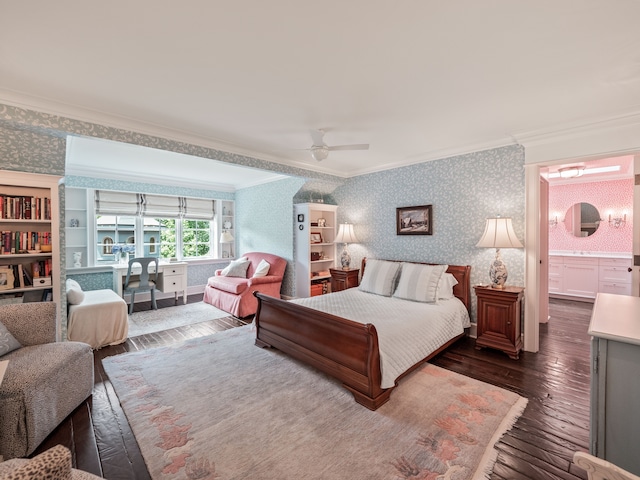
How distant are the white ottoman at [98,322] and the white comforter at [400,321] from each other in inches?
91.8

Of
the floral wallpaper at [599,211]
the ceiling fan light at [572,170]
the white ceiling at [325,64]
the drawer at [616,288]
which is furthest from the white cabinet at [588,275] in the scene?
the white ceiling at [325,64]

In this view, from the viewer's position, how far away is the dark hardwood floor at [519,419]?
1.76m

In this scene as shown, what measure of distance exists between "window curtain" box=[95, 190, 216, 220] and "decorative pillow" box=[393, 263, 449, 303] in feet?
16.2

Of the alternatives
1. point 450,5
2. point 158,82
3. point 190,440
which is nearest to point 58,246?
point 158,82

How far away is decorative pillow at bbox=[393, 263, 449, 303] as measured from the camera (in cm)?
353

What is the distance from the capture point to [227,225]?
707cm

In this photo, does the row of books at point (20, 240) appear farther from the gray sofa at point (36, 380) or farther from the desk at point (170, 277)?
the desk at point (170, 277)

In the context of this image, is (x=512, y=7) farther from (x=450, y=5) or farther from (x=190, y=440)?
(x=190, y=440)

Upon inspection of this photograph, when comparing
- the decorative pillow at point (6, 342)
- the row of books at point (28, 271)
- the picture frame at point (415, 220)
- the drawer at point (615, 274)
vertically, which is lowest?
the decorative pillow at point (6, 342)

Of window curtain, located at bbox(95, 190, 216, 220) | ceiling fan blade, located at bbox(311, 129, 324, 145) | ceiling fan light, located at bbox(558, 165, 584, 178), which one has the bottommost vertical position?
window curtain, located at bbox(95, 190, 216, 220)

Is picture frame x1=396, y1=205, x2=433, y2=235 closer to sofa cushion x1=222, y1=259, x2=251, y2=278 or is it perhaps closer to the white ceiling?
the white ceiling

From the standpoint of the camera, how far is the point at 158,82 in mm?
2246

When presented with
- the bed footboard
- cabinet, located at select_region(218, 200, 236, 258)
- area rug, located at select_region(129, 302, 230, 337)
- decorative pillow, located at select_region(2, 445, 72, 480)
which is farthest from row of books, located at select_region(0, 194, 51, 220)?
cabinet, located at select_region(218, 200, 236, 258)

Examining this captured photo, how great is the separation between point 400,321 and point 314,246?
10.2 feet
